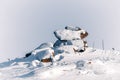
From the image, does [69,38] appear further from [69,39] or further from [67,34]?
[67,34]

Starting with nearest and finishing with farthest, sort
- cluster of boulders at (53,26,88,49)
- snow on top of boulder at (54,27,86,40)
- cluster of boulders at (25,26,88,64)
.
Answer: cluster of boulders at (25,26,88,64), cluster of boulders at (53,26,88,49), snow on top of boulder at (54,27,86,40)

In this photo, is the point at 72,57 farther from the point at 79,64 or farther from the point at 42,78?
the point at 42,78

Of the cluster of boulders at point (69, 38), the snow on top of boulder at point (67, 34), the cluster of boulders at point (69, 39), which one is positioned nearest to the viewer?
the cluster of boulders at point (69, 39)

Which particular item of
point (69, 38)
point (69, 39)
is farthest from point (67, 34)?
point (69, 39)

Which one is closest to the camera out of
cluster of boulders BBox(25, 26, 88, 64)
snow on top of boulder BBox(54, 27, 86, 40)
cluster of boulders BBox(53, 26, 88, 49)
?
cluster of boulders BBox(25, 26, 88, 64)

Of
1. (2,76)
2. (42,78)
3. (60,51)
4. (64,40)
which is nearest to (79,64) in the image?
(42,78)

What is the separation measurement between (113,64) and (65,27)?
1721 cm

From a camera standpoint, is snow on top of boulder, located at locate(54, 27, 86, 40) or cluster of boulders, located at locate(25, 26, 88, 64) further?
snow on top of boulder, located at locate(54, 27, 86, 40)

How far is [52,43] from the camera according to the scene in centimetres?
4100

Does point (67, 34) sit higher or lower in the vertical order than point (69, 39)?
higher

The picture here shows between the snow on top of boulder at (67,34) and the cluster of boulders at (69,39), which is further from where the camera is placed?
the snow on top of boulder at (67,34)

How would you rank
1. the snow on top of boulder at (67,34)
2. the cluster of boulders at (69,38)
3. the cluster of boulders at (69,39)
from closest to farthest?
the cluster of boulders at (69,39)
the cluster of boulders at (69,38)
the snow on top of boulder at (67,34)

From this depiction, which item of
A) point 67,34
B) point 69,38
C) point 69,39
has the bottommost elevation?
point 69,39

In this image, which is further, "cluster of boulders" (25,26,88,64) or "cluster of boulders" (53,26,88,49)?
"cluster of boulders" (53,26,88,49)
